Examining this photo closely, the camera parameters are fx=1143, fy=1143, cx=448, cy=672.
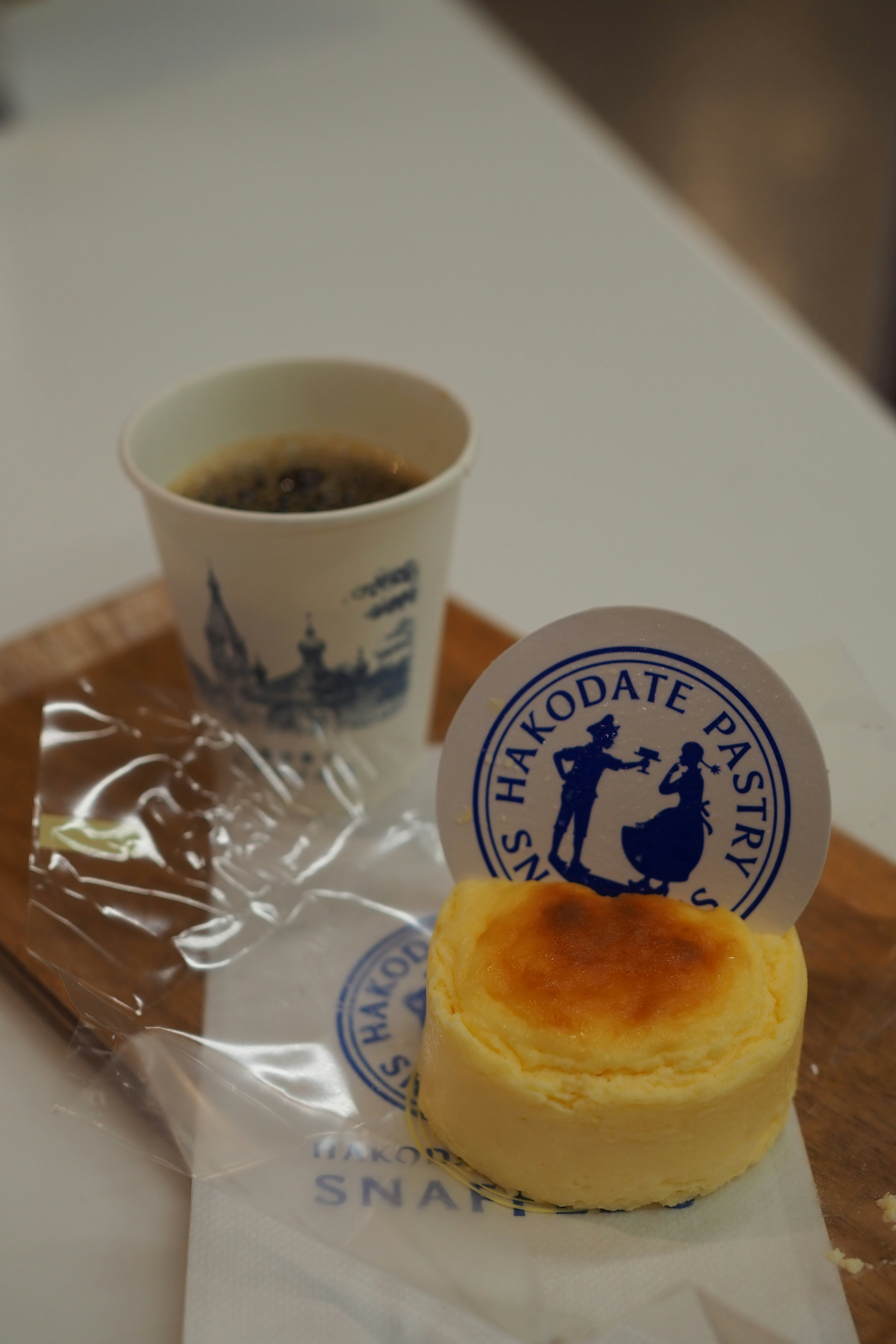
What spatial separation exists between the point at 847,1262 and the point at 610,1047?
7.1 inches

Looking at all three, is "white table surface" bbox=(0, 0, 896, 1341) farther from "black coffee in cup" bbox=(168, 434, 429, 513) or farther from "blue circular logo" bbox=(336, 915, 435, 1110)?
"black coffee in cup" bbox=(168, 434, 429, 513)

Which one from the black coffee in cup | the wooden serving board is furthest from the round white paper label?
the black coffee in cup

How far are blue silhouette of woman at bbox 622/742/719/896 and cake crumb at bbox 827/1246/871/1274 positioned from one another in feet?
0.73

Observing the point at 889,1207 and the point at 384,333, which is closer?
the point at 889,1207

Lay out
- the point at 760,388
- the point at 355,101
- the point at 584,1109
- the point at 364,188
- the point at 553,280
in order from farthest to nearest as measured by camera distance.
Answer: the point at 355,101, the point at 364,188, the point at 553,280, the point at 760,388, the point at 584,1109

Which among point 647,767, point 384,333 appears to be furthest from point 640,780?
point 384,333

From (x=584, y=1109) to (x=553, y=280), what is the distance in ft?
4.77

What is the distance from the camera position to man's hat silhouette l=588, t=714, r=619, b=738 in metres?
0.72

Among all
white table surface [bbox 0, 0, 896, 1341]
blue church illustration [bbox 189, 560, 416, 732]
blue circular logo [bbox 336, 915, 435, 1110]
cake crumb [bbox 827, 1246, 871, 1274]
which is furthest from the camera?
white table surface [bbox 0, 0, 896, 1341]

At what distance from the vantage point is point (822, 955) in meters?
0.82

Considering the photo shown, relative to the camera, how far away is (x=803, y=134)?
3.88 metres

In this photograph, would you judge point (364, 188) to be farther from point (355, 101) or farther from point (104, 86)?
point (104, 86)

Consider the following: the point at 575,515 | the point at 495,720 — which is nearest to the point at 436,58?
the point at 575,515

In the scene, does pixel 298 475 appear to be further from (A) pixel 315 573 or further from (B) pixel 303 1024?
(B) pixel 303 1024
